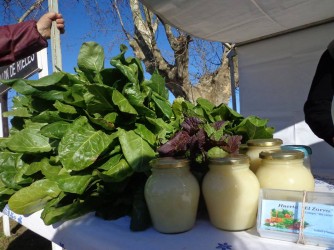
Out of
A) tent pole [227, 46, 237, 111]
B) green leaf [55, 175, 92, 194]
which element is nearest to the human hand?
green leaf [55, 175, 92, 194]

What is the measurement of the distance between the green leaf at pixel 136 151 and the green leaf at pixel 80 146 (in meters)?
0.05

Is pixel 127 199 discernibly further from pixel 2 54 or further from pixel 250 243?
pixel 2 54

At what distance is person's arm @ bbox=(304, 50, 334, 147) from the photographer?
3.64 feet

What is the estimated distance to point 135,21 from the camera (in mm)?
6086

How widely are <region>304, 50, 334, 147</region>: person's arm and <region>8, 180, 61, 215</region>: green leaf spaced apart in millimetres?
966

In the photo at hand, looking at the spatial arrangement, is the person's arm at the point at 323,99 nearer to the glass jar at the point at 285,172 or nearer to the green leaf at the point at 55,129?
the glass jar at the point at 285,172

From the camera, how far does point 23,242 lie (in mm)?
3316

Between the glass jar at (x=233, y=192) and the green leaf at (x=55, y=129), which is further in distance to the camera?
the green leaf at (x=55, y=129)

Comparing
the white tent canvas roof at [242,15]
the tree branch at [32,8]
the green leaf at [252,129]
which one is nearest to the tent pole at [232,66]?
the white tent canvas roof at [242,15]

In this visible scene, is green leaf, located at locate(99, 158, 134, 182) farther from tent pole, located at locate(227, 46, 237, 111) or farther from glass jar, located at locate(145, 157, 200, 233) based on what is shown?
tent pole, located at locate(227, 46, 237, 111)

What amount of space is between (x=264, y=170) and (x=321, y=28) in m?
1.46

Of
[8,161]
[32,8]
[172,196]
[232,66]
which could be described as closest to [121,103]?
[172,196]

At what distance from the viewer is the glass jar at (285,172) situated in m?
0.71

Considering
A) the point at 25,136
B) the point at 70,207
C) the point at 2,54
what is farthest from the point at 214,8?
the point at 70,207
